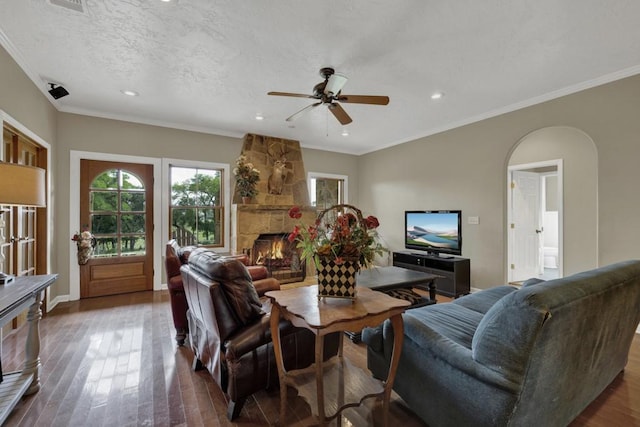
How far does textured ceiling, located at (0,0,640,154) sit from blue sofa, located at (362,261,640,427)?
77.0 inches

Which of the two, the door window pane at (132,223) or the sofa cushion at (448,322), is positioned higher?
the door window pane at (132,223)

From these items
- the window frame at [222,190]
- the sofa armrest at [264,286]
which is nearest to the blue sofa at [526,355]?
the sofa armrest at [264,286]

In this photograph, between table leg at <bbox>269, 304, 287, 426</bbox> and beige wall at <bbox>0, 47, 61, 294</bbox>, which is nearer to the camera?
table leg at <bbox>269, 304, 287, 426</bbox>

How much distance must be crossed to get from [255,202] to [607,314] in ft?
14.9

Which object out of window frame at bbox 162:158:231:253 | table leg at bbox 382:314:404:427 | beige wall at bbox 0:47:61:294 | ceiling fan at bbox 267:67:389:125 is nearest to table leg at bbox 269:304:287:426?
table leg at bbox 382:314:404:427

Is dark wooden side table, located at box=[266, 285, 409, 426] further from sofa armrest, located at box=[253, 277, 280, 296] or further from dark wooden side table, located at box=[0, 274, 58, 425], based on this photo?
dark wooden side table, located at box=[0, 274, 58, 425]

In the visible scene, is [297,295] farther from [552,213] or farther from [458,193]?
[552,213]

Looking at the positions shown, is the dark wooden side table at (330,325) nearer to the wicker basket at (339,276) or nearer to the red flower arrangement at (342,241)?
the wicker basket at (339,276)

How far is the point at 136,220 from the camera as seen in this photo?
4535 mm

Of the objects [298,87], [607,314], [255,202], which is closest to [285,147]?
[255,202]

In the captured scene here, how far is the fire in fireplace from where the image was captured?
17.4 feet

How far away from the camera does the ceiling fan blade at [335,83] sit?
2.63m

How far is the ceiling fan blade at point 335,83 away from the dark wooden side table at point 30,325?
2713mm

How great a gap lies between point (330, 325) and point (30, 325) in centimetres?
219
